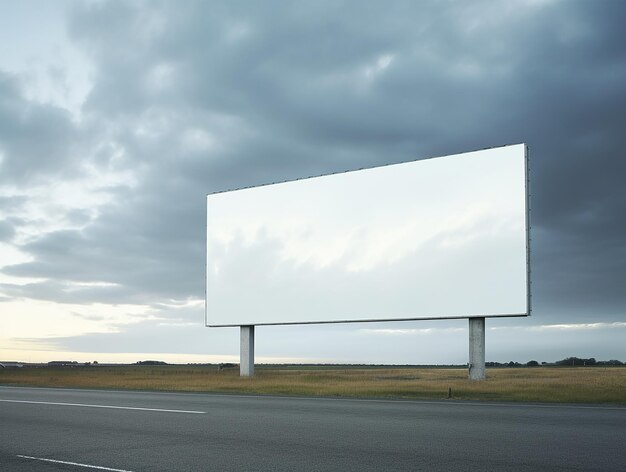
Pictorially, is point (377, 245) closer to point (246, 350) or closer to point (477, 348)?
point (477, 348)

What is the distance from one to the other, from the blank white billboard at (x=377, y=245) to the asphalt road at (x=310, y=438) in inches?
724

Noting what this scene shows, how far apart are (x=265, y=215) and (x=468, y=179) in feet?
45.2

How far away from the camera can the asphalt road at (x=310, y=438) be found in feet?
27.2

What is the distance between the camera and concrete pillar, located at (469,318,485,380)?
35062mm

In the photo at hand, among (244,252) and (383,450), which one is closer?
(383,450)

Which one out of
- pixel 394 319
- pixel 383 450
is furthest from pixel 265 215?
pixel 383 450

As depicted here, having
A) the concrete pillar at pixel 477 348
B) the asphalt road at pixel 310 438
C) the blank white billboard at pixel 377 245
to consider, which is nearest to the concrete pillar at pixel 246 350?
the blank white billboard at pixel 377 245

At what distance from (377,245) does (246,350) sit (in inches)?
495

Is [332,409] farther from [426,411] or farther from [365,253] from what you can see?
[365,253]

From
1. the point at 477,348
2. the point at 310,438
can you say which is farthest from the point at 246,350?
the point at 310,438

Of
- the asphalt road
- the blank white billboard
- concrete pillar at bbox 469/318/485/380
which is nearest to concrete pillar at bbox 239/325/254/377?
the blank white billboard

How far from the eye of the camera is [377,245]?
38.0 m

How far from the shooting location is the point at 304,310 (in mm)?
40562

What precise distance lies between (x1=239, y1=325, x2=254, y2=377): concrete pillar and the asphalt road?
91.7 ft
